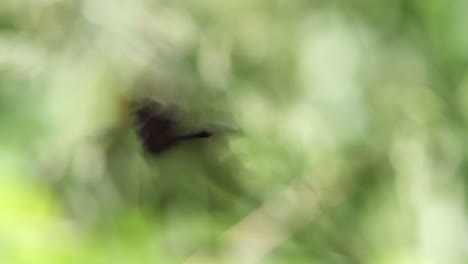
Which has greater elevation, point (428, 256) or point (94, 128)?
point (94, 128)

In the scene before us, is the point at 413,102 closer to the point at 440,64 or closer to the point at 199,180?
the point at 440,64

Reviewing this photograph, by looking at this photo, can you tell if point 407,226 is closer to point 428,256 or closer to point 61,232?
point 428,256

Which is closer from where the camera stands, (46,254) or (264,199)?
(46,254)

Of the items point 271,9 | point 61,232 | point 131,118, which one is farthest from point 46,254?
point 271,9

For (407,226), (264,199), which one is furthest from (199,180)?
(407,226)
